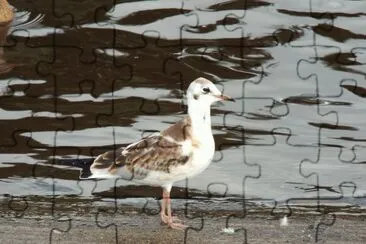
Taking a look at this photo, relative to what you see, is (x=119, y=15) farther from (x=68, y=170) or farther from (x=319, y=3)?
(x=68, y=170)

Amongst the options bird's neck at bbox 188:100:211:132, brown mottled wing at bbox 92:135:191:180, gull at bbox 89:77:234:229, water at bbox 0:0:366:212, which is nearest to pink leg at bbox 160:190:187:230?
gull at bbox 89:77:234:229

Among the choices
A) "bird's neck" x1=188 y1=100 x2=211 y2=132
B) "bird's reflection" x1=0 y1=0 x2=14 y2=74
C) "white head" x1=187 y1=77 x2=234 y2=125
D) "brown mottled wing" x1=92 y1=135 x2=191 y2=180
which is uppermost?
"white head" x1=187 y1=77 x2=234 y2=125

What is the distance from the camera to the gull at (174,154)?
33.1 feet

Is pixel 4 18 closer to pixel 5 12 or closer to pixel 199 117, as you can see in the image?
pixel 5 12

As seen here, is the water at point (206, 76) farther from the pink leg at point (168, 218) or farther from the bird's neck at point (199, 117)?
the bird's neck at point (199, 117)

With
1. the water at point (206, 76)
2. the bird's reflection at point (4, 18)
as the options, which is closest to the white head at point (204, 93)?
the water at point (206, 76)

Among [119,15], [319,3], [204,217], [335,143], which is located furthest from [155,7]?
[204,217]

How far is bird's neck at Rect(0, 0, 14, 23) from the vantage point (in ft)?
64.1

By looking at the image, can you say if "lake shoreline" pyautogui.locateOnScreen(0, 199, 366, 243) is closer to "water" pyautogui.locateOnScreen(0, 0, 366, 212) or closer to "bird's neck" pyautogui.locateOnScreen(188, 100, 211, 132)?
"bird's neck" pyautogui.locateOnScreen(188, 100, 211, 132)

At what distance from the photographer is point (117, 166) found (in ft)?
34.1

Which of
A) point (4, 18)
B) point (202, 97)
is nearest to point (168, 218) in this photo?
point (202, 97)
